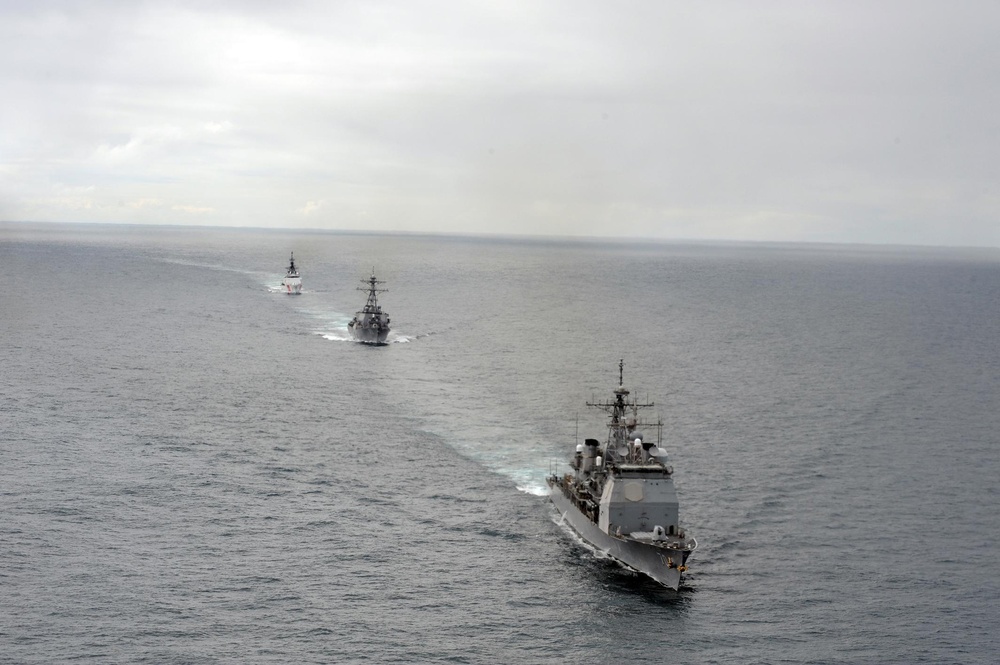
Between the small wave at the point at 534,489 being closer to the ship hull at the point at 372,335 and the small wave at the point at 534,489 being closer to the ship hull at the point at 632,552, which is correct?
the ship hull at the point at 632,552

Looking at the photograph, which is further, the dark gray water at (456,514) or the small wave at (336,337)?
the small wave at (336,337)

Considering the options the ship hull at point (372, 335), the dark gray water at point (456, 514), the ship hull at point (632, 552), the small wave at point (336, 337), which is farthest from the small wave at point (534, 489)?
the small wave at point (336, 337)

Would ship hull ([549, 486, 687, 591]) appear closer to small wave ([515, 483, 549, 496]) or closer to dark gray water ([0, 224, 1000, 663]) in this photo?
dark gray water ([0, 224, 1000, 663])

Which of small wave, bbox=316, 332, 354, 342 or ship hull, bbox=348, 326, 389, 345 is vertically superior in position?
ship hull, bbox=348, 326, 389, 345

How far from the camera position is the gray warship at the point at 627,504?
70.0 meters

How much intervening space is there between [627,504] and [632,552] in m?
4.13

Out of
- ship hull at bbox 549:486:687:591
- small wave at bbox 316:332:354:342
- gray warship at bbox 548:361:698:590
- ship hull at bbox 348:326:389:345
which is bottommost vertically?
ship hull at bbox 549:486:687:591

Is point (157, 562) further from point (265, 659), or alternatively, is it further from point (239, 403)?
point (239, 403)

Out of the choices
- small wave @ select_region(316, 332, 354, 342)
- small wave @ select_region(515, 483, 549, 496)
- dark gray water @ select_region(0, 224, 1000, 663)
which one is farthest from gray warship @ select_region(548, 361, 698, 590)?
small wave @ select_region(316, 332, 354, 342)

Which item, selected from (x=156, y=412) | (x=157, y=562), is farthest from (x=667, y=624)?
(x=156, y=412)

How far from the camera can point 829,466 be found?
93.8 meters

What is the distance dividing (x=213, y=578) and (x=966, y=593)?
50.1 metres

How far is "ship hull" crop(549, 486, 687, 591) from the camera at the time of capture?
2692 inches

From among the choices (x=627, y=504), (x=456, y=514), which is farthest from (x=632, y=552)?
(x=456, y=514)
